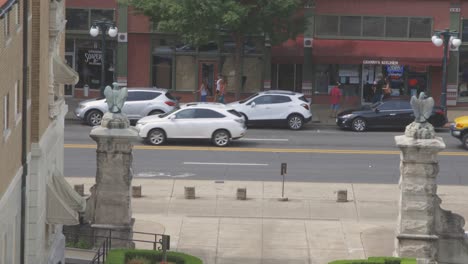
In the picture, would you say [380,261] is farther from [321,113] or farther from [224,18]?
[321,113]

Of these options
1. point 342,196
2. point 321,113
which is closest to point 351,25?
point 321,113

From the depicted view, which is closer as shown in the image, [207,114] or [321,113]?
[207,114]

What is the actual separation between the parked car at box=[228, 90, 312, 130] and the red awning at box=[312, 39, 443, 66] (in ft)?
20.7

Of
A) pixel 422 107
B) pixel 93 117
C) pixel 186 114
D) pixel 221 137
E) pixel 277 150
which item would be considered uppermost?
pixel 422 107

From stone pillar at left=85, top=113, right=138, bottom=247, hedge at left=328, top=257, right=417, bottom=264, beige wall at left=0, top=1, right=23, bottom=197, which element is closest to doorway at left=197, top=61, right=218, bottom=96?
stone pillar at left=85, top=113, right=138, bottom=247

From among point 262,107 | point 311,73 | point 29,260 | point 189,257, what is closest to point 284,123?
point 262,107

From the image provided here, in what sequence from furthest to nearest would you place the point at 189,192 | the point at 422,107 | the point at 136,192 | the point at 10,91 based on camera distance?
the point at 136,192
the point at 189,192
the point at 422,107
the point at 10,91

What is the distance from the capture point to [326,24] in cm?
5294

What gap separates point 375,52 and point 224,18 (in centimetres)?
908

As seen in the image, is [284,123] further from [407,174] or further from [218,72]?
[407,174]

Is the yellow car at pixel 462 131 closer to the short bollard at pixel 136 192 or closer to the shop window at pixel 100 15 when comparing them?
the short bollard at pixel 136 192

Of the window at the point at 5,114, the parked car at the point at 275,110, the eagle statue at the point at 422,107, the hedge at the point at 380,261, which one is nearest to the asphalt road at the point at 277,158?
the parked car at the point at 275,110

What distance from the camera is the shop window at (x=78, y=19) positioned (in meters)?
52.7

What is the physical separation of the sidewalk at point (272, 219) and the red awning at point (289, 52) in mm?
18010
